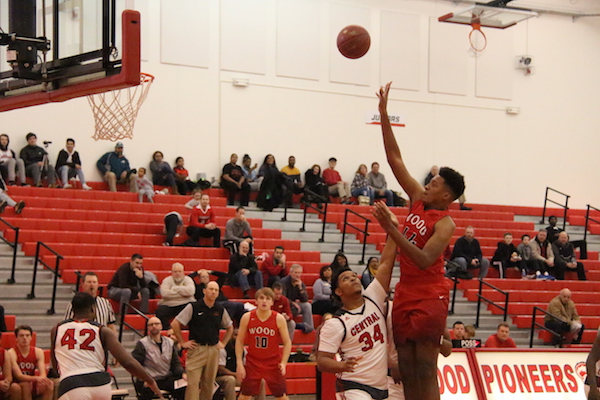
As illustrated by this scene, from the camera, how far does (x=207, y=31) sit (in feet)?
66.0

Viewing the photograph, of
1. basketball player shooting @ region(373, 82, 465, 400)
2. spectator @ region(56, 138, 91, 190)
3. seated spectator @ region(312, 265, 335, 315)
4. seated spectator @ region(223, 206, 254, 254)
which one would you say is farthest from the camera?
spectator @ region(56, 138, 91, 190)

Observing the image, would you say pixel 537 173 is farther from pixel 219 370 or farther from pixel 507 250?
pixel 219 370

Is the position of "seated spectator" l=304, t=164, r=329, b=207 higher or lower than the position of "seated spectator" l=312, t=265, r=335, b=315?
higher

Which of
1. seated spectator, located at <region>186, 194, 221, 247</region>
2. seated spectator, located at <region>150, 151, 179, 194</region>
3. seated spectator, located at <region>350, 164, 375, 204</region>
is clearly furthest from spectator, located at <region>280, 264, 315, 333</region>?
seated spectator, located at <region>350, 164, 375, 204</region>

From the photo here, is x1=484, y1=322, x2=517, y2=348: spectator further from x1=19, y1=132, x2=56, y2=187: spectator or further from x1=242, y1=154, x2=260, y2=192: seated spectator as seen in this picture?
x1=19, y1=132, x2=56, y2=187: spectator

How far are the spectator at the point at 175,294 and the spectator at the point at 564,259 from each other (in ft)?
29.3

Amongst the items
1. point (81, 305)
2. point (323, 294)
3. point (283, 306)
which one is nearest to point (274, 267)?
point (323, 294)

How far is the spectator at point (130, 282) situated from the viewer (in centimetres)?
1285

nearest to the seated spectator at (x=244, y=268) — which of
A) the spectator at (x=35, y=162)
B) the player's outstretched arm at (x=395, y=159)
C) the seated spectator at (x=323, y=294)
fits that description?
the seated spectator at (x=323, y=294)

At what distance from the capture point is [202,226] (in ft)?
51.3

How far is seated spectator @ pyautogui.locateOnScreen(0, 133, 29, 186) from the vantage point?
1641 cm

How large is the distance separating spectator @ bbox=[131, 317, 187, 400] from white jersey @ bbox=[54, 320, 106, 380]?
14.6 feet

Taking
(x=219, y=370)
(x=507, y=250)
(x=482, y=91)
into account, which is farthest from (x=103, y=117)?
(x=482, y=91)

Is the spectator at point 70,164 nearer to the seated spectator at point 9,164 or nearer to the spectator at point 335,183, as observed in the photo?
the seated spectator at point 9,164
